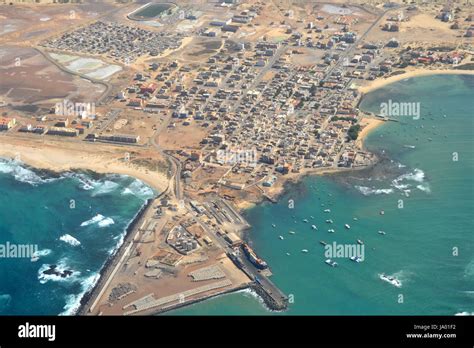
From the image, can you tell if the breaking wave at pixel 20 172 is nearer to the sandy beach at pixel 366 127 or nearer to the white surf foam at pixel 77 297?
the white surf foam at pixel 77 297

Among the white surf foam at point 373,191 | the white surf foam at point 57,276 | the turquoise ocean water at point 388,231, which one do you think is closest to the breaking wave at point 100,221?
the white surf foam at point 57,276

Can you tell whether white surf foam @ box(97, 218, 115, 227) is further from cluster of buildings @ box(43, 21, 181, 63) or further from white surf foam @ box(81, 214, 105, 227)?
cluster of buildings @ box(43, 21, 181, 63)

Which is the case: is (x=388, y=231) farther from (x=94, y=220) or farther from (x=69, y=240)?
(x=69, y=240)

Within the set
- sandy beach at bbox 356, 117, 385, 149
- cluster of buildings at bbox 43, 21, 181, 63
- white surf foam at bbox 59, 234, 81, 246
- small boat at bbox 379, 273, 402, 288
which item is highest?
small boat at bbox 379, 273, 402, 288

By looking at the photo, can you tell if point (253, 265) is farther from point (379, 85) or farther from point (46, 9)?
point (46, 9)

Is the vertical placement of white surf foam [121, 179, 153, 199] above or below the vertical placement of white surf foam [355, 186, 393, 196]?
below

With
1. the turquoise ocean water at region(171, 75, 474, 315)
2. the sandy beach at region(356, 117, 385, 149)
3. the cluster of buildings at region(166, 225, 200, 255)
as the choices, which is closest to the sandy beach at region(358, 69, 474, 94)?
the sandy beach at region(356, 117, 385, 149)

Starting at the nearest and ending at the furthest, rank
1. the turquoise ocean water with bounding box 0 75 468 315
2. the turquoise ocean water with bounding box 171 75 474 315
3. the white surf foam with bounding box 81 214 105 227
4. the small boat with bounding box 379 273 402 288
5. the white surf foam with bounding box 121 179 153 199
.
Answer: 1. the turquoise ocean water with bounding box 171 75 474 315
2. the turquoise ocean water with bounding box 0 75 468 315
3. the small boat with bounding box 379 273 402 288
4. the white surf foam with bounding box 81 214 105 227
5. the white surf foam with bounding box 121 179 153 199
